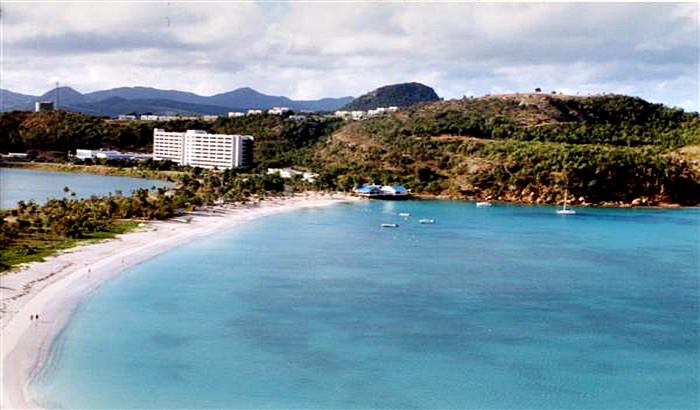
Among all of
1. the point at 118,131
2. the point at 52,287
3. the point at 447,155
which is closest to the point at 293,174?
the point at 447,155

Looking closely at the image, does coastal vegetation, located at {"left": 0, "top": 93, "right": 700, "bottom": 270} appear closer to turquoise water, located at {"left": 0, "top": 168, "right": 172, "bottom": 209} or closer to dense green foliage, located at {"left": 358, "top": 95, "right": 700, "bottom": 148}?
dense green foliage, located at {"left": 358, "top": 95, "right": 700, "bottom": 148}

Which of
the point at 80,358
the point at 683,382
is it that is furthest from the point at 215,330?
the point at 683,382

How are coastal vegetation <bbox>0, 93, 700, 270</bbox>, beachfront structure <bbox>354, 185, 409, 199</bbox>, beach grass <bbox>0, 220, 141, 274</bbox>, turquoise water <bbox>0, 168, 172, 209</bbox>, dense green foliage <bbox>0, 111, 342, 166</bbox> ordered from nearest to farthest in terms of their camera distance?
beach grass <bbox>0, 220, 141, 274</bbox>, turquoise water <bbox>0, 168, 172, 209</bbox>, coastal vegetation <bbox>0, 93, 700, 270</bbox>, beachfront structure <bbox>354, 185, 409, 199</bbox>, dense green foliage <bbox>0, 111, 342, 166</bbox>

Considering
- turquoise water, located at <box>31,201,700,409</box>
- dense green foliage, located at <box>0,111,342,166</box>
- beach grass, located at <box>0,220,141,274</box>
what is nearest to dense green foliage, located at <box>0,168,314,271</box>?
beach grass, located at <box>0,220,141,274</box>

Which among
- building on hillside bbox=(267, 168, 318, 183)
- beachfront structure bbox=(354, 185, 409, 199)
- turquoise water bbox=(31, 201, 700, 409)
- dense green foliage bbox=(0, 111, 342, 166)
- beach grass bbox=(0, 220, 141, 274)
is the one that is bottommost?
turquoise water bbox=(31, 201, 700, 409)

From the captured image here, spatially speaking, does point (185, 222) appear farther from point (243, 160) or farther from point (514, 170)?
point (243, 160)
